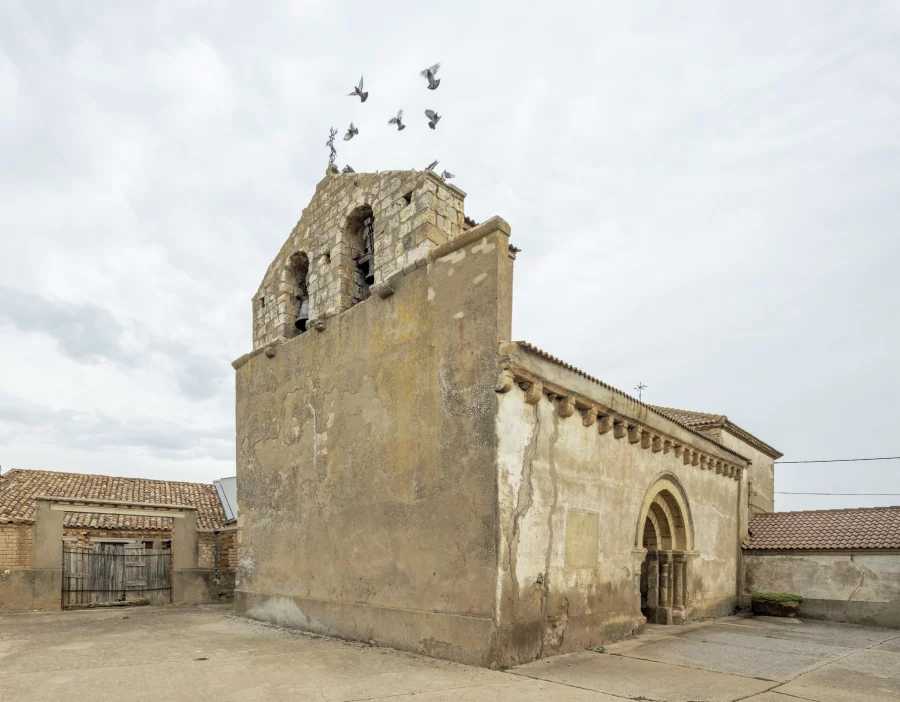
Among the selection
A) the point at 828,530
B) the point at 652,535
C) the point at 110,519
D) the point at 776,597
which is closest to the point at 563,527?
the point at 652,535

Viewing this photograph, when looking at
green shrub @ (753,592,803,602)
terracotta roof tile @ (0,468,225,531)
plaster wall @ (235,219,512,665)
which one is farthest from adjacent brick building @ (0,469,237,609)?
green shrub @ (753,592,803,602)

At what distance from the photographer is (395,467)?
8.93 metres

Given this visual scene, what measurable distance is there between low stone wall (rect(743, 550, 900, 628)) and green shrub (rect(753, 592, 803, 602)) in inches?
6.7

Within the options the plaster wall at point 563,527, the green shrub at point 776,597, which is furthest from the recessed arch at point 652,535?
the green shrub at point 776,597

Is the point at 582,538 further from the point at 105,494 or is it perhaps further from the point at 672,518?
the point at 105,494

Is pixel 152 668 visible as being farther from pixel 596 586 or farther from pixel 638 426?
pixel 638 426

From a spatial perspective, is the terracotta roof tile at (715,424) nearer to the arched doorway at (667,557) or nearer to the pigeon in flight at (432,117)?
the arched doorway at (667,557)

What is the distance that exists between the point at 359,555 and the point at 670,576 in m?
6.19

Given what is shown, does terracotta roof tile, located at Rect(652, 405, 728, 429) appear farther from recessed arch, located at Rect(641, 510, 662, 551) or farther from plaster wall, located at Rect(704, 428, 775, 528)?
recessed arch, located at Rect(641, 510, 662, 551)

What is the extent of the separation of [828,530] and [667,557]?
486 centimetres

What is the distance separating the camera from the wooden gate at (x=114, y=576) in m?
15.5

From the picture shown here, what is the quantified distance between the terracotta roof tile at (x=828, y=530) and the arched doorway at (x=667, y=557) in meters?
3.56

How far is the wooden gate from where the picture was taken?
15531mm

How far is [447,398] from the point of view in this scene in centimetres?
828
